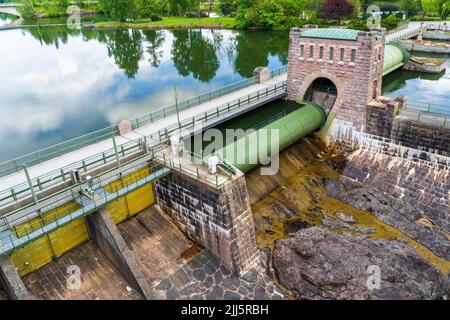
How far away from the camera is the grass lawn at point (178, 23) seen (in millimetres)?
108688

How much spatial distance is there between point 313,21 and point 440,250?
281ft

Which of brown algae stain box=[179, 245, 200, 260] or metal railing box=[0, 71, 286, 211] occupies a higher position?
metal railing box=[0, 71, 286, 211]

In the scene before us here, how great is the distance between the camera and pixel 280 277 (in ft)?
69.2

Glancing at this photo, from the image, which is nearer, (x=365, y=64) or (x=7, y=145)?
(x=365, y=64)

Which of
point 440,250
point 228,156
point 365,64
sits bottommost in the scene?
point 440,250

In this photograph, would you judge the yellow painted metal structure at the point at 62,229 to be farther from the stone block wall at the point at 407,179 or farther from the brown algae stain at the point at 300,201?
the stone block wall at the point at 407,179

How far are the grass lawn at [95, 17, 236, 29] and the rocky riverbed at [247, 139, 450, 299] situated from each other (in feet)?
287

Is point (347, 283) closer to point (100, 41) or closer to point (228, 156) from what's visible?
point (228, 156)

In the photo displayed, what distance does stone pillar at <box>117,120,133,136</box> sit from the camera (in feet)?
87.5

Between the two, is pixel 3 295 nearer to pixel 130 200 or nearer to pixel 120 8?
pixel 130 200

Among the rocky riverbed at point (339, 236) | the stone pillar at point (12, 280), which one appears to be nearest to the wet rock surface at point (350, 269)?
the rocky riverbed at point (339, 236)

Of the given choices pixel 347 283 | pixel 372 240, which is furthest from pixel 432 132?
pixel 347 283

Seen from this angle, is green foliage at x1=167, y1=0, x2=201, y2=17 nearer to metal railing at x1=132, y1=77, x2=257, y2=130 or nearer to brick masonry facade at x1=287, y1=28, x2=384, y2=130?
metal railing at x1=132, y1=77, x2=257, y2=130

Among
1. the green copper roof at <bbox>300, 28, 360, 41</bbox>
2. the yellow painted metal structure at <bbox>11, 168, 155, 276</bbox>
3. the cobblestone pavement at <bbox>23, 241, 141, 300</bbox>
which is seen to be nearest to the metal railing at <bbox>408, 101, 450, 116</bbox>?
the green copper roof at <bbox>300, 28, 360, 41</bbox>
